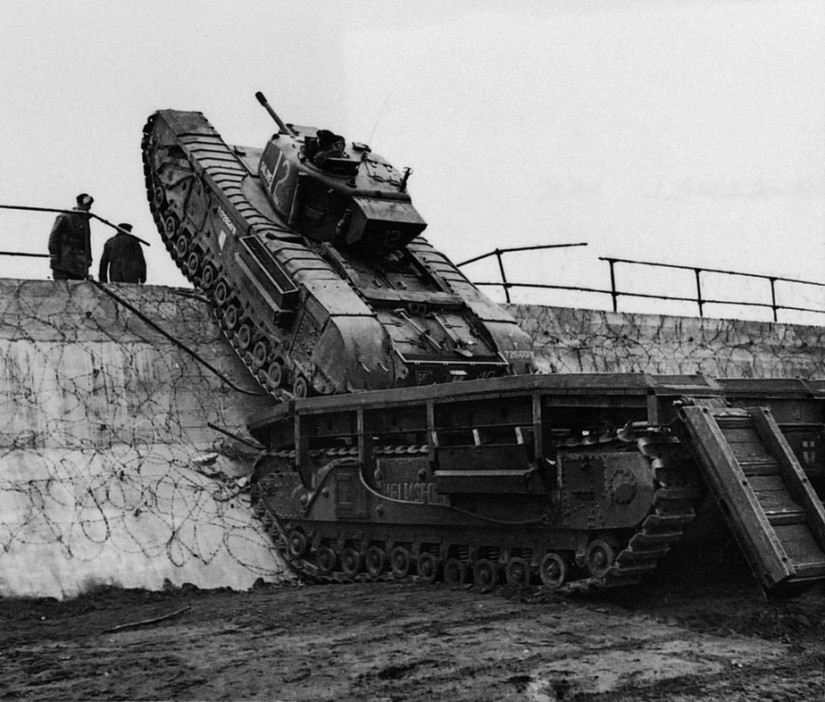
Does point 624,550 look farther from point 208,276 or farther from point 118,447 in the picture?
point 208,276

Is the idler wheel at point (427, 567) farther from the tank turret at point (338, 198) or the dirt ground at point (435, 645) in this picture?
the tank turret at point (338, 198)

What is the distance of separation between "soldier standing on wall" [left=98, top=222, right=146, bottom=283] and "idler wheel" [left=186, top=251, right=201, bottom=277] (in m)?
1.43

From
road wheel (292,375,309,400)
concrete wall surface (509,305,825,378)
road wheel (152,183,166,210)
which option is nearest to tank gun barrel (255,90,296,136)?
road wheel (152,183,166,210)

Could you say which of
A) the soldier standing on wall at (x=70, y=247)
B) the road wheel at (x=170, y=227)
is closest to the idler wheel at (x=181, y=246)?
the road wheel at (x=170, y=227)

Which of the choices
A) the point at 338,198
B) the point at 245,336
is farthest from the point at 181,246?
the point at 338,198

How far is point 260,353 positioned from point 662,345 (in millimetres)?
8271

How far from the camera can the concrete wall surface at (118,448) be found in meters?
11.4

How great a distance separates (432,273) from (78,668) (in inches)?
291

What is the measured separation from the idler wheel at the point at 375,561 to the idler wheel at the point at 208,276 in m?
4.52

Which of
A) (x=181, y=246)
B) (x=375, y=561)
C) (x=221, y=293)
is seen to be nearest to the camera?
(x=375, y=561)

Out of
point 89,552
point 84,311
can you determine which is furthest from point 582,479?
point 84,311

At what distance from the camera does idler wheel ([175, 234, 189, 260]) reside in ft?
49.2

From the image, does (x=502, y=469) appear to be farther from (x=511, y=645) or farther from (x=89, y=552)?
(x=89, y=552)

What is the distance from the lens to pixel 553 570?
366 inches
